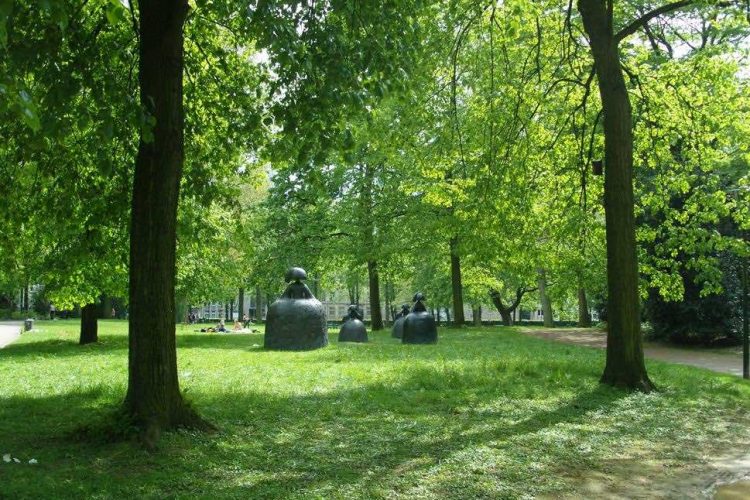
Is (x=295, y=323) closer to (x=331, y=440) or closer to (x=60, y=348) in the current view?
(x=60, y=348)

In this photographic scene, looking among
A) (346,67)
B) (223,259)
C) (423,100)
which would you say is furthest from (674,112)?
(223,259)

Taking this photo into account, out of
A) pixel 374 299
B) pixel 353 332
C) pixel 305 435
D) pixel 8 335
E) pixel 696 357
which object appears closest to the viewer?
pixel 305 435

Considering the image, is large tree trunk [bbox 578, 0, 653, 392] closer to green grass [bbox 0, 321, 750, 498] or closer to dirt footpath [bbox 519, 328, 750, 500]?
green grass [bbox 0, 321, 750, 498]

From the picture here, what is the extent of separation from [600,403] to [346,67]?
5.91 metres

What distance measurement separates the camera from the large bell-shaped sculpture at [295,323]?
18531 millimetres

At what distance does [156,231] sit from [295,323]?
484 inches

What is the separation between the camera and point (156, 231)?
6578 millimetres

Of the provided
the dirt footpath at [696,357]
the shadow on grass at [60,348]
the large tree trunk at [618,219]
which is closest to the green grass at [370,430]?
the large tree trunk at [618,219]

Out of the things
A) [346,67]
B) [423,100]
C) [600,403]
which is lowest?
[600,403]

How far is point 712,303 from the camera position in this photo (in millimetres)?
21328

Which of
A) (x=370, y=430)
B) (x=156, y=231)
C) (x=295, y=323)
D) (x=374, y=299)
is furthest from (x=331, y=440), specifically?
(x=374, y=299)

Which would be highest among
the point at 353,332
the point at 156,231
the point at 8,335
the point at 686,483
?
the point at 156,231

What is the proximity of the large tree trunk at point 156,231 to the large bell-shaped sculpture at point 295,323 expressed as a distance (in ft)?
38.3

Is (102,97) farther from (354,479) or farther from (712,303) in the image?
(712,303)
